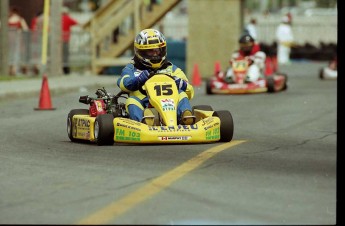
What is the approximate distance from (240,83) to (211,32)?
808cm

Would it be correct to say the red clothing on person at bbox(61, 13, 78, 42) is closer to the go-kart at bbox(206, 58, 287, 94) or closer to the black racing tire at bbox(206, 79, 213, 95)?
the go-kart at bbox(206, 58, 287, 94)

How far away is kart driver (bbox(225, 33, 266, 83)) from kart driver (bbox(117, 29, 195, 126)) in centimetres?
1170

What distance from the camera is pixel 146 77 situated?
1388cm

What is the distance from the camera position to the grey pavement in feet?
79.7

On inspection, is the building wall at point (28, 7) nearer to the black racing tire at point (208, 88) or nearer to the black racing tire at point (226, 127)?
the black racing tire at point (208, 88)

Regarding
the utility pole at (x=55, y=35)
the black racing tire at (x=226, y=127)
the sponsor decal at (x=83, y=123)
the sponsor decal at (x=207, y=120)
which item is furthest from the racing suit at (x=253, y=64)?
the sponsor decal at (x=207, y=120)

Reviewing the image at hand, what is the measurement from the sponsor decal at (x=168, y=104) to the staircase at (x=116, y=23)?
64.3 feet

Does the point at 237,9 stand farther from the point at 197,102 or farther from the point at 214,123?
the point at 214,123

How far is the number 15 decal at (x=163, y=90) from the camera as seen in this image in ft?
44.7

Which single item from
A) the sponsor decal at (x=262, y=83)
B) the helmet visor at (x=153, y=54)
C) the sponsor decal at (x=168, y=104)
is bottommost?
the sponsor decal at (x=262, y=83)

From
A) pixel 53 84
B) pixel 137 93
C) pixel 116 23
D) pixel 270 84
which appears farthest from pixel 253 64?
pixel 137 93

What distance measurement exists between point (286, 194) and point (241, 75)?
55.5ft

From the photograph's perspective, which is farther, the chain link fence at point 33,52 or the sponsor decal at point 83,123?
the chain link fence at point 33,52

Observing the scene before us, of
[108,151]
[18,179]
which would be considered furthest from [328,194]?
[108,151]
